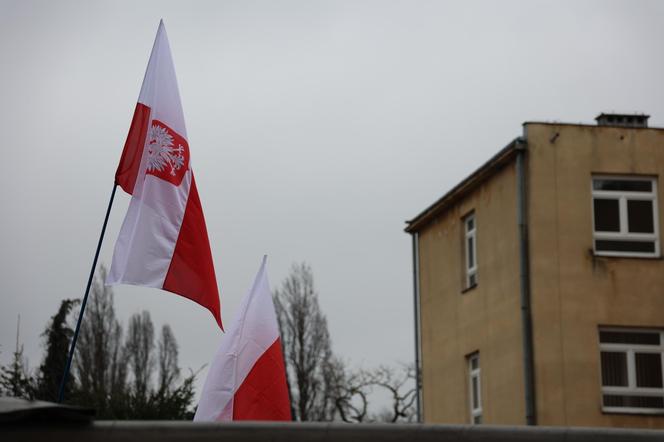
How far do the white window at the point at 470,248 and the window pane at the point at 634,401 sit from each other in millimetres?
4815

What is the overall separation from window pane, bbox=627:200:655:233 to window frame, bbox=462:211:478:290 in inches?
163

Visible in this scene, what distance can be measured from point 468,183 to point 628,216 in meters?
4.16

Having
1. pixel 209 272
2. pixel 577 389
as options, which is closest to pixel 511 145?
pixel 577 389

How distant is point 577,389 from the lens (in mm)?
25688

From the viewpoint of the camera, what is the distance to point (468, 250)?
30141 mm

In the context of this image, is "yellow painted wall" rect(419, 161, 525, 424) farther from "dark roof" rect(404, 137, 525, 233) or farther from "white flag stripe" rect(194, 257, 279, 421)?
"white flag stripe" rect(194, 257, 279, 421)

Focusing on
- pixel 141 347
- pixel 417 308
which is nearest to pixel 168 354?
pixel 141 347

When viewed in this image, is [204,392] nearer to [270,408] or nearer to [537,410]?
[270,408]

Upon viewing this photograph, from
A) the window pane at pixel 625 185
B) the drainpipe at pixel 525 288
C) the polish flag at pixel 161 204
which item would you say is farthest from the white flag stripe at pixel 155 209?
the window pane at pixel 625 185

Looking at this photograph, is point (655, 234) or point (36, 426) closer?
point (36, 426)

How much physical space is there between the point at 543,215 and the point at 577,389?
366 centimetres

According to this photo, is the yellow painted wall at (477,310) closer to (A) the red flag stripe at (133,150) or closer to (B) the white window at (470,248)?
(B) the white window at (470,248)

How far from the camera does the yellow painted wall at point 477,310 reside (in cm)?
2714

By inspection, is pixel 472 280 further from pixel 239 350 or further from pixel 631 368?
pixel 239 350
